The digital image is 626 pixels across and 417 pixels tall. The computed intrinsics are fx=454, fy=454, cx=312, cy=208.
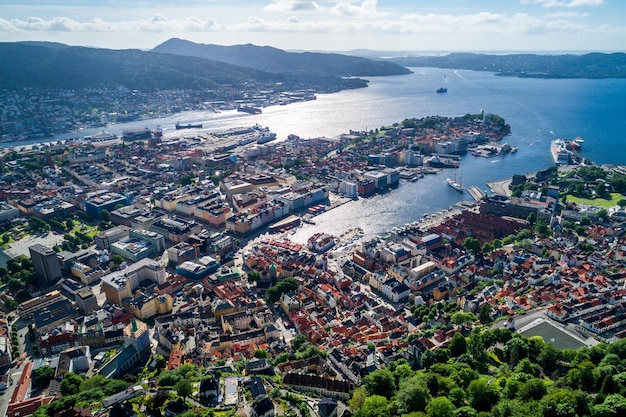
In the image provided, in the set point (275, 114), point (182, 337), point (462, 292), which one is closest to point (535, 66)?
point (275, 114)

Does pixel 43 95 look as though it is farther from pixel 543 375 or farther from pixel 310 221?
pixel 543 375

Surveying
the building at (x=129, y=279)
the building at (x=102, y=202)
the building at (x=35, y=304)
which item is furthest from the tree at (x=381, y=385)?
the building at (x=102, y=202)

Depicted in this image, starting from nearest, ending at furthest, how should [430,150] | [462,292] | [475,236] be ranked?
[462,292], [475,236], [430,150]

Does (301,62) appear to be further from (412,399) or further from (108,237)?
(412,399)

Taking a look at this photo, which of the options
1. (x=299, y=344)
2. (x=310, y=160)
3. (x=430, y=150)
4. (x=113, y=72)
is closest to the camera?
(x=299, y=344)

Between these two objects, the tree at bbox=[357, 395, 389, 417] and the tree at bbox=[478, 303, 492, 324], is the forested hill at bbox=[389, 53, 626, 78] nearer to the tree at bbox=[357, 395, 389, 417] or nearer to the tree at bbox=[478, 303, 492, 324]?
the tree at bbox=[478, 303, 492, 324]

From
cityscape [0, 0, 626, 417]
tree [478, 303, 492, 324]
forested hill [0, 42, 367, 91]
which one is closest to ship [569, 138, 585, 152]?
cityscape [0, 0, 626, 417]
